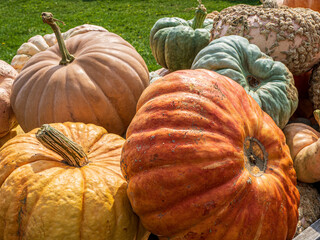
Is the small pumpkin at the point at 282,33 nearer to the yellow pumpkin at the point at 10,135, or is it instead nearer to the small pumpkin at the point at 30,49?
the yellow pumpkin at the point at 10,135

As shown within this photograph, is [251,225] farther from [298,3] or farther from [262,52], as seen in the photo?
[298,3]

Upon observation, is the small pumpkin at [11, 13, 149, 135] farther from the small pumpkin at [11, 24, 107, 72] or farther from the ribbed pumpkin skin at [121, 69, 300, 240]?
the small pumpkin at [11, 24, 107, 72]

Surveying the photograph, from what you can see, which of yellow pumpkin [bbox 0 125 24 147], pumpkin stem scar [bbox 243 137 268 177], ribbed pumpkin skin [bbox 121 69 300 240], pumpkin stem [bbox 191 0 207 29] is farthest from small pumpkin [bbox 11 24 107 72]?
pumpkin stem scar [bbox 243 137 268 177]

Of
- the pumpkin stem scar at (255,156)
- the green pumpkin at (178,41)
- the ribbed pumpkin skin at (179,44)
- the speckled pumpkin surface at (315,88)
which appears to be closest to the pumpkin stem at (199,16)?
the green pumpkin at (178,41)

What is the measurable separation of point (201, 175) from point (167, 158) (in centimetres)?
16

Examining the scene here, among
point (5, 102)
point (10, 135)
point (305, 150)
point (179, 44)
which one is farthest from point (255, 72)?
point (10, 135)

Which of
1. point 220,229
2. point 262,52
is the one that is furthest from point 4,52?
point 220,229

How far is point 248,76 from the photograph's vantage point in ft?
6.95

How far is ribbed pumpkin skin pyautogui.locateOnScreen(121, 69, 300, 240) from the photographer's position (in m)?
1.28

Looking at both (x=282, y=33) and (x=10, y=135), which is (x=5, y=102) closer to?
(x=10, y=135)

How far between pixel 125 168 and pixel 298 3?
3.39 meters

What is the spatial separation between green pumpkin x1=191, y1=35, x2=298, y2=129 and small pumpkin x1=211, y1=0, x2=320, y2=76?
224 mm

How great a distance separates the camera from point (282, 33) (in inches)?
90.3

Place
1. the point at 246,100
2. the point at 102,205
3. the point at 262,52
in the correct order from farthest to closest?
the point at 262,52 < the point at 246,100 < the point at 102,205
